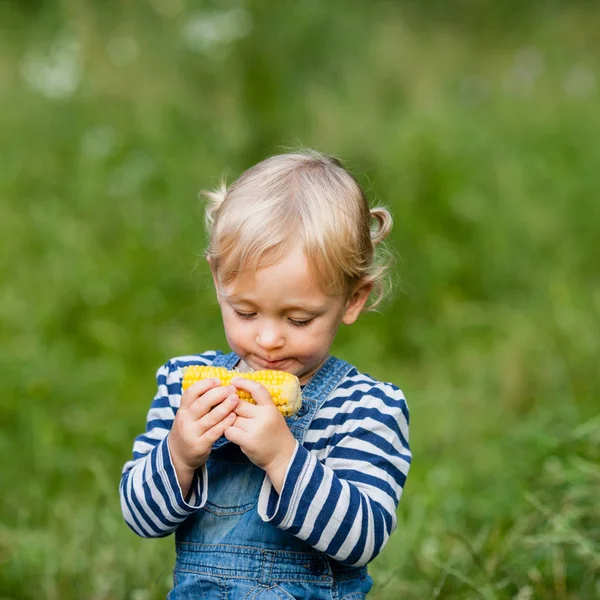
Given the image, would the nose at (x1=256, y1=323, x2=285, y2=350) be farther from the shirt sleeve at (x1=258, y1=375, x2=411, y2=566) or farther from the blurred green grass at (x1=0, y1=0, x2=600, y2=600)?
the blurred green grass at (x1=0, y1=0, x2=600, y2=600)

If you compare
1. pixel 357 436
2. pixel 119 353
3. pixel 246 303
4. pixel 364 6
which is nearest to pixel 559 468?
pixel 357 436

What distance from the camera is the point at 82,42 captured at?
7953 mm

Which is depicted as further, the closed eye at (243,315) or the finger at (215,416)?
the closed eye at (243,315)

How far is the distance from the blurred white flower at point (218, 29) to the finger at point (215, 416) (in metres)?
4.79

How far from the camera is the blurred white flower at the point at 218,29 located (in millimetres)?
6379

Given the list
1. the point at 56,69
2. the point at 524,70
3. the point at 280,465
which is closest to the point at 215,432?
the point at 280,465

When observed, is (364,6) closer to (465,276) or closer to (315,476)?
(465,276)

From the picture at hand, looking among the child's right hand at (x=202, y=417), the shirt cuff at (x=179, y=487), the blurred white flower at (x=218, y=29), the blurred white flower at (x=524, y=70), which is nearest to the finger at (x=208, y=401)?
the child's right hand at (x=202, y=417)

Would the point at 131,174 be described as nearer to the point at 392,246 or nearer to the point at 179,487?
the point at 392,246

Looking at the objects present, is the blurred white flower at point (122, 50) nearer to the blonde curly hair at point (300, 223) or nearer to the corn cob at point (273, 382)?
the blonde curly hair at point (300, 223)

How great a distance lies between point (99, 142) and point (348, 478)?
5.00 metres

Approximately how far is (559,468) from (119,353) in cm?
235

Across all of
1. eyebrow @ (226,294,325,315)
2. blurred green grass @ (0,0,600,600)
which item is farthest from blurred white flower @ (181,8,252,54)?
eyebrow @ (226,294,325,315)

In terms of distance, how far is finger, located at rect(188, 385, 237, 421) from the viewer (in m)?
1.95
